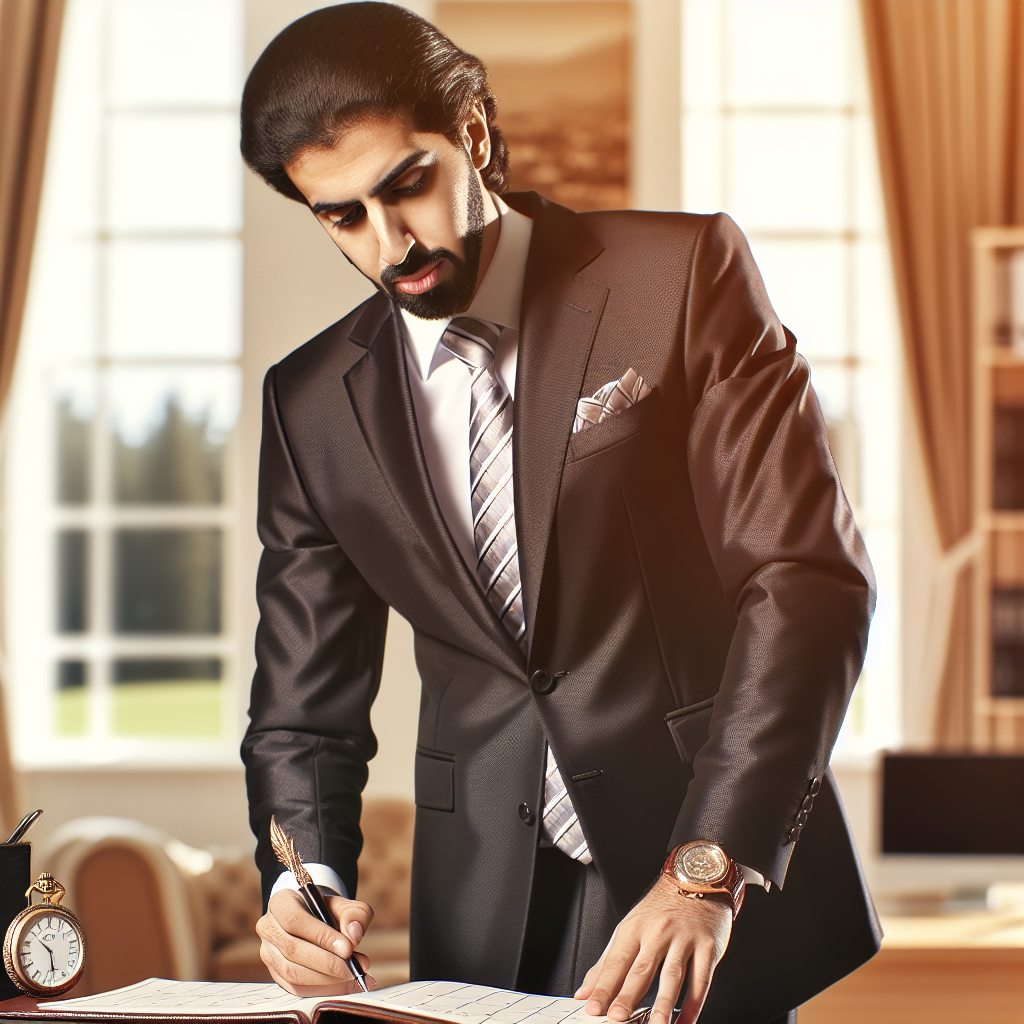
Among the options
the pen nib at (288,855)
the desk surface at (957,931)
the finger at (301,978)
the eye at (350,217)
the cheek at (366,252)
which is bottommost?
the desk surface at (957,931)

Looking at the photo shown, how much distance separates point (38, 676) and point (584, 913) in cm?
415

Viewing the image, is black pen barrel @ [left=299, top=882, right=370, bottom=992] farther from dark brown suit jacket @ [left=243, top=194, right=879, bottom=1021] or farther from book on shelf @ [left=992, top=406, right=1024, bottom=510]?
book on shelf @ [left=992, top=406, right=1024, bottom=510]

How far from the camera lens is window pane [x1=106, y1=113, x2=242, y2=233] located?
4.84 m

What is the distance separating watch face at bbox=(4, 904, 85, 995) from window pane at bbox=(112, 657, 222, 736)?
383 centimetres

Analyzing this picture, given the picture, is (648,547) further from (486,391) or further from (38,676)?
(38,676)

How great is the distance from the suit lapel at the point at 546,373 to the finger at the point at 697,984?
1.30ft

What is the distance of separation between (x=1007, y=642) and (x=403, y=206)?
3.65 m

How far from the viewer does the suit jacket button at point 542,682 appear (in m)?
1.19

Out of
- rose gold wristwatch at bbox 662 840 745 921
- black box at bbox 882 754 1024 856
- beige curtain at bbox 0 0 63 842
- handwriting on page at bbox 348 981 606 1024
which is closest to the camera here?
handwriting on page at bbox 348 981 606 1024

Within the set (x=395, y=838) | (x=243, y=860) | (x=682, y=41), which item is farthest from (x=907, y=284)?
(x=243, y=860)

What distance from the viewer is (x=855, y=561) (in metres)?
1.07

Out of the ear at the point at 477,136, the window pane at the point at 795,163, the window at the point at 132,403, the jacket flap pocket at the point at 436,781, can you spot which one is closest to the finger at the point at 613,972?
the jacket flap pocket at the point at 436,781

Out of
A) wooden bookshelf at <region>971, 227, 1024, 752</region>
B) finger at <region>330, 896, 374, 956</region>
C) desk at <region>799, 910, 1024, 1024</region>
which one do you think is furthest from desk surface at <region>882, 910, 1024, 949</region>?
finger at <region>330, 896, 374, 956</region>

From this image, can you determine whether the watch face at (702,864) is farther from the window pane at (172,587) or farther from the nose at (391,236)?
the window pane at (172,587)
